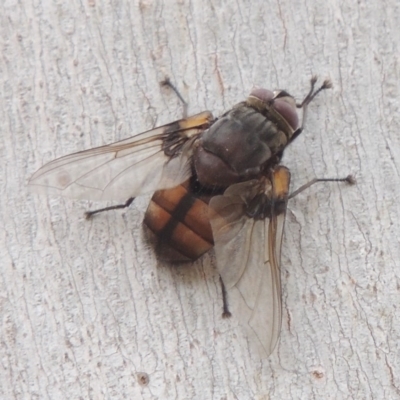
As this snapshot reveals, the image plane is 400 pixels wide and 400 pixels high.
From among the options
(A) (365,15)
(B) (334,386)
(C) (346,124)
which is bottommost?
(B) (334,386)

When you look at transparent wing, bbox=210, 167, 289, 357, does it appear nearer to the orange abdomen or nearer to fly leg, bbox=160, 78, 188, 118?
the orange abdomen

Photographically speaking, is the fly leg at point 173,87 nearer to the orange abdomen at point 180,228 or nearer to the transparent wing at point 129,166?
the transparent wing at point 129,166

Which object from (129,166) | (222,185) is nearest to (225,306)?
(222,185)

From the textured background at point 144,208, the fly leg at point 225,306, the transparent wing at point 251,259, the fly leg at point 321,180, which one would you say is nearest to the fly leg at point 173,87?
the textured background at point 144,208

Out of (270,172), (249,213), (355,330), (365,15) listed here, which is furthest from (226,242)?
(365,15)

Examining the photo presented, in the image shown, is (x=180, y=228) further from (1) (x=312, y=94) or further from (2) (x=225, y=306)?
(1) (x=312, y=94)

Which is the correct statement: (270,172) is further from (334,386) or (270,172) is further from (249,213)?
(334,386)
